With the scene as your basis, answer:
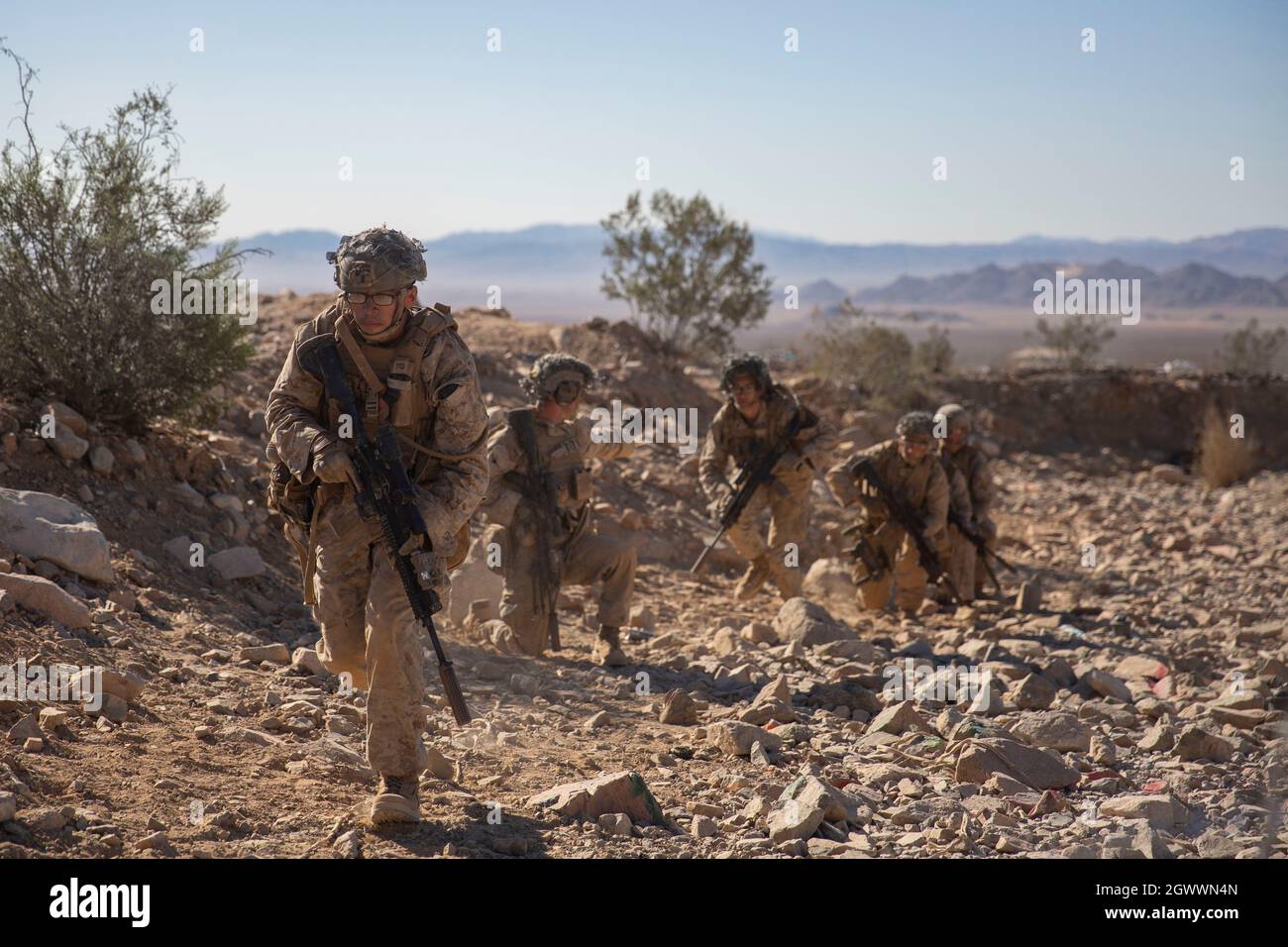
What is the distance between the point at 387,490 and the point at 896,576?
6.72 metres

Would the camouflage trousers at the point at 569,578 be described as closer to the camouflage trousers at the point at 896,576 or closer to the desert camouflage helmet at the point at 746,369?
the desert camouflage helmet at the point at 746,369

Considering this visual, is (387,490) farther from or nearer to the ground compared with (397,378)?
nearer to the ground

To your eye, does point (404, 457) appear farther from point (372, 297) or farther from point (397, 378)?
point (372, 297)

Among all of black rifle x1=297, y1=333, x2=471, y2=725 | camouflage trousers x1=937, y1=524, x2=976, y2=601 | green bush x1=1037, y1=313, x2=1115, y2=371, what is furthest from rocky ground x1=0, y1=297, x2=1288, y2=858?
green bush x1=1037, y1=313, x2=1115, y2=371

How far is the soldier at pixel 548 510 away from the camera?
7.59 m

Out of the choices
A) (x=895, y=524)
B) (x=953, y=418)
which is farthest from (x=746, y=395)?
(x=953, y=418)

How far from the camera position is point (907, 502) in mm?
10289

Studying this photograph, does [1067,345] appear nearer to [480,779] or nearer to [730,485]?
[730,485]

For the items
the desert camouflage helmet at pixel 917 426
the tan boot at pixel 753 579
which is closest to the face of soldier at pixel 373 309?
the tan boot at pixel 753 579

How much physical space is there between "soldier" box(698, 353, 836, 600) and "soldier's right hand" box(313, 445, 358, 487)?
207 inches

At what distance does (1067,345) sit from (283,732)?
72.1 ft

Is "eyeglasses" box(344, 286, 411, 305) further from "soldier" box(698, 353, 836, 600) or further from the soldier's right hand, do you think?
"soldier" box(698, 353, 836, 600)

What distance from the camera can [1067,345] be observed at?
2473cm

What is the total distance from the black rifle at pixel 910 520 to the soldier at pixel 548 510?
3220 millimetres
